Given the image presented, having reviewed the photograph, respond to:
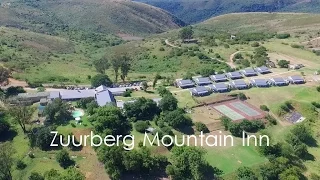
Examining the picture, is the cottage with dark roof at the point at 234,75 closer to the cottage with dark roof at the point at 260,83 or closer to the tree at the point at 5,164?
the cottage with dark roof at the point at 260,83

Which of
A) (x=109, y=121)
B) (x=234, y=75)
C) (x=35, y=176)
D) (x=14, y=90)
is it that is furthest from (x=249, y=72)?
(x=35, y=176)

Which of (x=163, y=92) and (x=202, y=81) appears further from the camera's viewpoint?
(x=202, y=81)

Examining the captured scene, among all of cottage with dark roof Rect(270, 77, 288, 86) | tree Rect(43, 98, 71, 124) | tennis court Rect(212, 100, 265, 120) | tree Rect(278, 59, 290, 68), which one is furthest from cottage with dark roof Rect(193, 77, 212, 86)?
tree Rect(43, 98, 71, 124)

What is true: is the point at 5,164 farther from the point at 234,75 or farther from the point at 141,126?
the point at 234,75

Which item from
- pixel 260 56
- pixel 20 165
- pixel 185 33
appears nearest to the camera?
pixel 20 165

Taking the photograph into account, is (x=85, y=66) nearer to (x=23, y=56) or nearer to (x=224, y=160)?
(x=23, y=56)

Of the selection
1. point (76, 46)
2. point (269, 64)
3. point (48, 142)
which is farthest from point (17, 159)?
point (76, 46)
